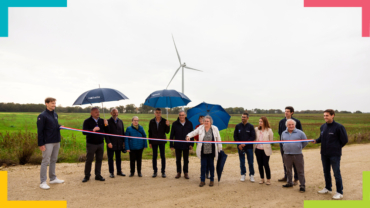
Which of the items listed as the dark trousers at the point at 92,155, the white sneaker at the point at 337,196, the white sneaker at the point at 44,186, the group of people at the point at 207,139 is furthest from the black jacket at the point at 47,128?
the white sneaker at the point at 337,196

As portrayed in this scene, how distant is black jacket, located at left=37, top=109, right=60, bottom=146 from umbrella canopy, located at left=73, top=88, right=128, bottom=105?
0.78 meters

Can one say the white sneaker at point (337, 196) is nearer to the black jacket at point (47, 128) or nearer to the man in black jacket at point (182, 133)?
the man in black jacket at point (182, 133)

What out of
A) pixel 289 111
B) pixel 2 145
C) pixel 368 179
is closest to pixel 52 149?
pixel 289 111

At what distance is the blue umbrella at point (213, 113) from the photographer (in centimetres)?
809

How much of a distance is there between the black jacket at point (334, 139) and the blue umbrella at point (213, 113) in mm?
3198

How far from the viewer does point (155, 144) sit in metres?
7.62

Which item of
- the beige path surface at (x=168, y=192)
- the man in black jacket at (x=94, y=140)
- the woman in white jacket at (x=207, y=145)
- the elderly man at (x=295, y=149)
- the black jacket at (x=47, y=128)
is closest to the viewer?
the beige path surface at (x=168, y=192)

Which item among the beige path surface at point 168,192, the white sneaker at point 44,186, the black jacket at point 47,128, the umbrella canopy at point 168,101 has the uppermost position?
the umbrella canopy at point 168,101

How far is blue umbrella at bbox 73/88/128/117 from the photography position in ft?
22.2

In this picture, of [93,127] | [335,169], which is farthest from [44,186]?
[335,169]

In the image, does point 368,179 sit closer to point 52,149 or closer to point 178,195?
point 178,195

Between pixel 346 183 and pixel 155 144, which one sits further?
pixel 155 144

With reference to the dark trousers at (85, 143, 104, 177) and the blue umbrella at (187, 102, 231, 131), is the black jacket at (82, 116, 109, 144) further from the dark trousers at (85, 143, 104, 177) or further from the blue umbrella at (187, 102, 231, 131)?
the blue umbrella at (187, 102, 231, 131)

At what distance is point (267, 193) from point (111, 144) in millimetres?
4844
